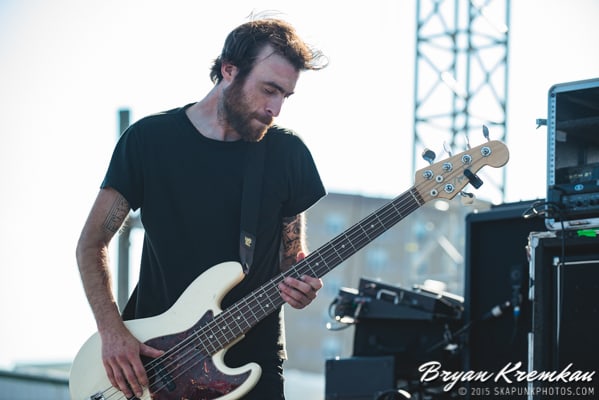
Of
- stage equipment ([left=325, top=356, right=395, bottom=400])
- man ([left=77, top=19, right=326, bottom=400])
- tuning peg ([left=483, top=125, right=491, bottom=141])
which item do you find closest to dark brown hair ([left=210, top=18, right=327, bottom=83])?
man ([left=77, top=19, right=326, bottom=400])

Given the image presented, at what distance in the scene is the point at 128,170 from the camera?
4344 mm

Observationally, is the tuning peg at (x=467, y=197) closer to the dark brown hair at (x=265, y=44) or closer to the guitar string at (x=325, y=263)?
the guitar string at (x=325, y=263)

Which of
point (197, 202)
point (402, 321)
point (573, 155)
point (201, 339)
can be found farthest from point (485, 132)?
point (402, 321)

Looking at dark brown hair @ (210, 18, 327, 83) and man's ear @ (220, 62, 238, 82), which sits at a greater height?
dark brown hair @ (210, 18, 327, 83)

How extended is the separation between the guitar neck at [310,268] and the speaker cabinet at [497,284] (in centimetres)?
174

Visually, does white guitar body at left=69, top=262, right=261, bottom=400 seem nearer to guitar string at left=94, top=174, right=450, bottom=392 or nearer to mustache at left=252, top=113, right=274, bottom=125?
guitar string at left=94, top=174, right=450, bottom=392

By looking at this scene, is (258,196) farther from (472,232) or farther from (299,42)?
(472,232)

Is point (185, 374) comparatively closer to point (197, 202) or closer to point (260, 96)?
point (197, 202)

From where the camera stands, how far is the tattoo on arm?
4398 mm

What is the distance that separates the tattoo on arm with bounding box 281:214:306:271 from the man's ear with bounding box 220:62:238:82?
705 millimetres

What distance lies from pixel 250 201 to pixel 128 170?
575mm

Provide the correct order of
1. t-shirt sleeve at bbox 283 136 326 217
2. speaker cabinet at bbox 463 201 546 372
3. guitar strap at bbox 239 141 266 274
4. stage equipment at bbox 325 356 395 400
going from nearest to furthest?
guitar strap at bbox 239 141 266 274 → t-shirt sleeve at bbox 283 136 326 217 → speaker cabinet at bbox 463 201 546 372 → stage equipment at bbox 325 356 395 400

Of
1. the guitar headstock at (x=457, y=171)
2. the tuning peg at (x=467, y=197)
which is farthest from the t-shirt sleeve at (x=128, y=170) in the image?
the tuning peg at (x=467, y=197)

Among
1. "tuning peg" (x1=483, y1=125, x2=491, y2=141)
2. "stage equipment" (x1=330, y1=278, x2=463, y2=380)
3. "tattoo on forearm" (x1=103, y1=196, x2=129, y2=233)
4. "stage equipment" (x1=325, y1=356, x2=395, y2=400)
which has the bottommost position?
"stage equipment" (x1=325, y1=356, x2=395, y2=400)
